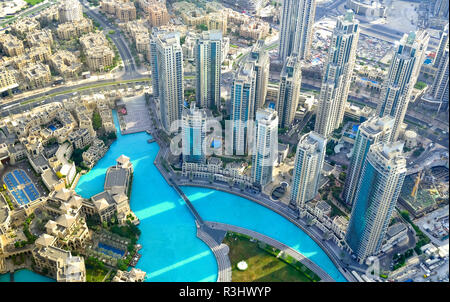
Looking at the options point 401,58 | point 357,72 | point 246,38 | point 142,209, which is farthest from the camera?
point 246,38

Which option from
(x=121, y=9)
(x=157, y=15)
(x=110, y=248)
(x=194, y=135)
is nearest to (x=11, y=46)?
(x=121, y=9)

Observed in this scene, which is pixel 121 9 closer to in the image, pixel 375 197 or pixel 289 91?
pixel 289 91

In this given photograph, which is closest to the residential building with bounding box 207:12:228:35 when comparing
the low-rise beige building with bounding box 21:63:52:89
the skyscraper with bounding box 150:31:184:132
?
the skyscraper with bounding box 150:31:184:132

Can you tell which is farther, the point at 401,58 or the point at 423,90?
the point at 423,90

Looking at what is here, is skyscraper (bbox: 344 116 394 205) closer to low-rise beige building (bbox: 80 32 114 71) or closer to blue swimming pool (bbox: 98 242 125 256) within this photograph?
blue swimming pool (bbox: 98 242 125 256)

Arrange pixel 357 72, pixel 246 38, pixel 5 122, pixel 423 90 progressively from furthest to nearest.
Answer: pixel 246 38, pixel 357 72, pixel 423 90, pixel 5 122

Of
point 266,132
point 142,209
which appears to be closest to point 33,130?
point 142,209

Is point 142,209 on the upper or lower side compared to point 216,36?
lower

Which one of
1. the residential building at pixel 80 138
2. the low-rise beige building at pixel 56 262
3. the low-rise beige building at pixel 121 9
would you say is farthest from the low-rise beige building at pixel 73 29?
the low-rise beige building at pixel 56 262

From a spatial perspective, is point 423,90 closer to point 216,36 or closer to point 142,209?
point 216,36

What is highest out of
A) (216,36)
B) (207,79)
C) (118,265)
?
(216,36)
